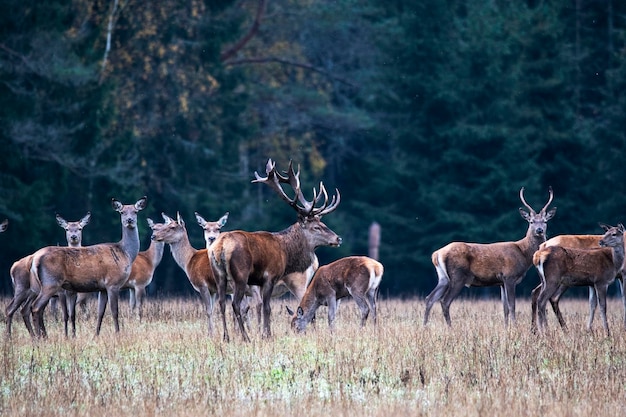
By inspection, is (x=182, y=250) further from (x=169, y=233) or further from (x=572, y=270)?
(x=572, y=270)

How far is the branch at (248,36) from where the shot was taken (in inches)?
1276

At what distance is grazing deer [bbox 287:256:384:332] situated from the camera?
14164mm

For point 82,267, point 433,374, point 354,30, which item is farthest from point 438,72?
point 433,374

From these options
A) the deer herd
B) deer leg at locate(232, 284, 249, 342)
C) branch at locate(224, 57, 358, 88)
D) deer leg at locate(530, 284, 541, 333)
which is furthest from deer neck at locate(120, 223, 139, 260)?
branch at locate(224, 57, 358, 88)

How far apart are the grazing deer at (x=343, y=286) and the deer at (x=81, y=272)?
7.02 feet

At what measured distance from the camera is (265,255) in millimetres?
12617

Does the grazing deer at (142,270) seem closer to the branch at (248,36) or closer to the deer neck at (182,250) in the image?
the deer neck at (182,250)

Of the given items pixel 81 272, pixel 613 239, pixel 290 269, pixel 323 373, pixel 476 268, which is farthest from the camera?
pixel 476 268

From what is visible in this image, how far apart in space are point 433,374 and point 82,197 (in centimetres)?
2011

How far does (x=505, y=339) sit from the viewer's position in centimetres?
1178

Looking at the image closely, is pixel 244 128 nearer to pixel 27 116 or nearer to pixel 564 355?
pixel 27 116

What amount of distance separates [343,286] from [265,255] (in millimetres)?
2022

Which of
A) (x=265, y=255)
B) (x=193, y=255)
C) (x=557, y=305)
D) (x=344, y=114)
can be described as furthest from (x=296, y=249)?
(x=344, y=114)

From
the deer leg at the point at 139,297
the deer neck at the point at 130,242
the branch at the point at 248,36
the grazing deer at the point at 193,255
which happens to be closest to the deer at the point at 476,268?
the grazing deer at the point at 193,255
